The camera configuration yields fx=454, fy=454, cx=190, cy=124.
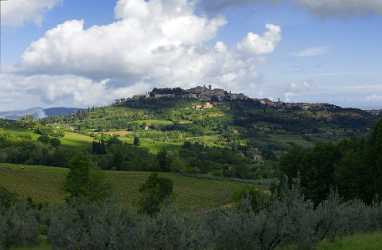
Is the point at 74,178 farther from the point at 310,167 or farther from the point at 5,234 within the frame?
the point at 5,234

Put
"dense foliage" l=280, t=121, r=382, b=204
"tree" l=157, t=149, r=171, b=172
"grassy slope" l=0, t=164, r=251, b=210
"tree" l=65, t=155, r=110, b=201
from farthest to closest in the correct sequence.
→ "tree" l=157, t=149, r=171, b=172 < "grassy slope" l=0, t=164, r=251, b=210 < "tree" l=65, t=155, r=110, b=201 < "dense foliage" l=280, t=121, r=382, b=204

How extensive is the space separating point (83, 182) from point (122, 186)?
121 ft

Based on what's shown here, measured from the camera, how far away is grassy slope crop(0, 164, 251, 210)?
88.6m

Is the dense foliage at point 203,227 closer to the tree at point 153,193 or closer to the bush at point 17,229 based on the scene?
the bush at point 17,229

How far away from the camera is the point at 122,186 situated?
338 feet

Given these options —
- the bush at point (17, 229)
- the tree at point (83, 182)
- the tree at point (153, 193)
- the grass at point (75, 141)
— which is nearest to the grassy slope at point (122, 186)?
the tree at point (153, 193)

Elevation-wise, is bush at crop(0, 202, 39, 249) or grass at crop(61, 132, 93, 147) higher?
bush at crop(0, 202, 39, 249)

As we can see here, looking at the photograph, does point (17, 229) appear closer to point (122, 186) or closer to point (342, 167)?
point (342, 167)

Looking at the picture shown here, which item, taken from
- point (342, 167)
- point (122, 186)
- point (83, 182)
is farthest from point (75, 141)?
point (342, 167)

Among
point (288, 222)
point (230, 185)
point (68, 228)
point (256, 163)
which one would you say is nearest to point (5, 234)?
point (68, 228)

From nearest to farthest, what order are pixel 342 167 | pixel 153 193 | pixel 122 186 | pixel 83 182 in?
pixel 342 167
pixel 153 193
pixel 83 182
pixel 122 186

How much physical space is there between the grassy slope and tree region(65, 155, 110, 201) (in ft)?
43.5

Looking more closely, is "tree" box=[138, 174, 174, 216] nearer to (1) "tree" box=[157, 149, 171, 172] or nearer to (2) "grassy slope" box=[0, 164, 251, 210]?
(2) "grassy slope" box=[0, 164, 251, 210]

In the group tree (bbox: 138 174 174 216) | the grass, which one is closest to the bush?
tree (bbox: 138 174 174 216)
